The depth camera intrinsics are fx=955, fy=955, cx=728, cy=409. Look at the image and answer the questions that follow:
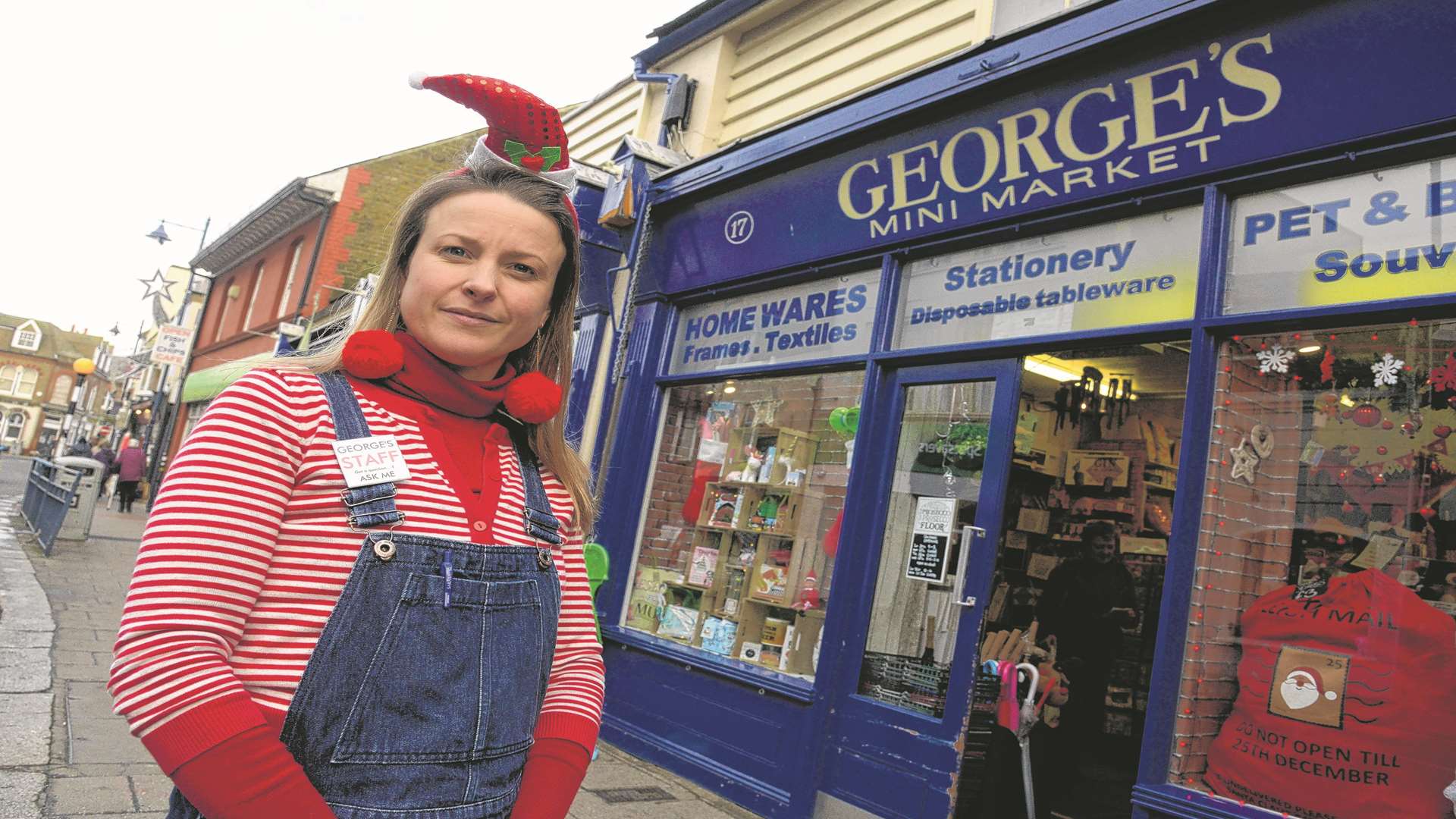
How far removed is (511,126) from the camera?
1711mm

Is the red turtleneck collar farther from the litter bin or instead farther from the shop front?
the litter bin

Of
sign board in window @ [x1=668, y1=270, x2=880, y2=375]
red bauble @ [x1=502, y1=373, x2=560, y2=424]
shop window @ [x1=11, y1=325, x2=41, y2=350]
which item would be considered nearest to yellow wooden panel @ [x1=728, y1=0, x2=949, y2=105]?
sign board in window @ [x1=668, y1=270, x2=880, y2=375]

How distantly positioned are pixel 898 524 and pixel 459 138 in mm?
19765

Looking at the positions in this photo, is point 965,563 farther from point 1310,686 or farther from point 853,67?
point 853,67

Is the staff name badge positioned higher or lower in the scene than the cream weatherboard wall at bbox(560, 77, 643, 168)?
lower

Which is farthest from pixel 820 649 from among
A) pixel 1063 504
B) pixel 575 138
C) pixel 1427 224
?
pixel 575 138

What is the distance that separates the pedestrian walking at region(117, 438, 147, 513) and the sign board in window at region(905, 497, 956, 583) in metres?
18.7

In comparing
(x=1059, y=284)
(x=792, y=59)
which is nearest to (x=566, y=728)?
(x=1059, y=284)

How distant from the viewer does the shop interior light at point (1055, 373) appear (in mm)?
5133

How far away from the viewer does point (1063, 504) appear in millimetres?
6902

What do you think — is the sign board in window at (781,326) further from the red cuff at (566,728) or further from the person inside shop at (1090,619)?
the red cuff at (566,728)

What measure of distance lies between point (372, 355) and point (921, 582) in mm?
3861

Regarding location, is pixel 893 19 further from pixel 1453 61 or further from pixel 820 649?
pixel 820 649

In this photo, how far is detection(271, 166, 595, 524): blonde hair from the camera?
157cm
